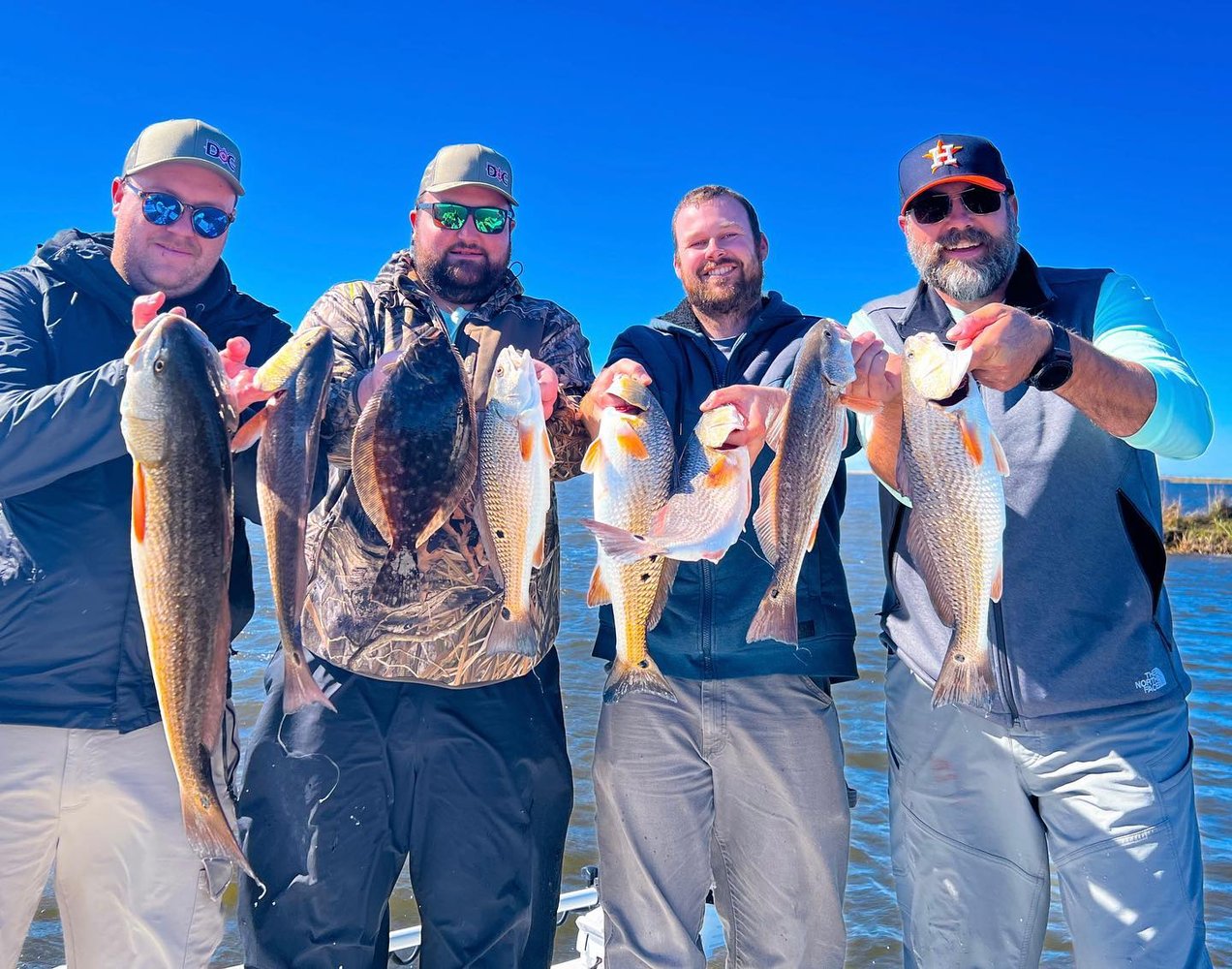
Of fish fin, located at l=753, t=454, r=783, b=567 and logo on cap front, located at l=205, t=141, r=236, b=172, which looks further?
logo on cap front, located at l=205, t=141, r=236, b=172

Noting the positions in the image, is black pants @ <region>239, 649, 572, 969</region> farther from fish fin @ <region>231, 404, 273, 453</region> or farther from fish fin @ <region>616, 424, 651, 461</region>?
fish fin @ <region>616, 424, 651, 461</region>

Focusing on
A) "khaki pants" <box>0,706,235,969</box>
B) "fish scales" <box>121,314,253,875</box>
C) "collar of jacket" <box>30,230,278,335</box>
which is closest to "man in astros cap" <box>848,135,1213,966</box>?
"fish scales" <box>121,314,253,875</box>

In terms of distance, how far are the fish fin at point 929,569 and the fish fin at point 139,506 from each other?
3016 millimetres

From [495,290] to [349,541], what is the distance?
148cm

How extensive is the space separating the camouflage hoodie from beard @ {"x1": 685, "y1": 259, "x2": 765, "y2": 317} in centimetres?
77

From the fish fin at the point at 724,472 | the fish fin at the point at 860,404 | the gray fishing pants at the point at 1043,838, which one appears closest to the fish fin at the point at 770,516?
the fish fin at the point at 724,472

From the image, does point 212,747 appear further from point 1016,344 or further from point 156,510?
point 1016,344

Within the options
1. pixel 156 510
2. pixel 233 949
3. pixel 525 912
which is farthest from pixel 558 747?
pixel 233 949

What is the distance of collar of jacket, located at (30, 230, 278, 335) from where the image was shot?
4.03 meters

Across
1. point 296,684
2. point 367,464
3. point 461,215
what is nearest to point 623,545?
point 367,464

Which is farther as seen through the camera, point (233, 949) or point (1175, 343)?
point (233, 949)

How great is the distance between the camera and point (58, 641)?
3717mm

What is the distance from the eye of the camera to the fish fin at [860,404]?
3752 mm

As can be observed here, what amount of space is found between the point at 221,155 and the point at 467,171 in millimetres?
1152
